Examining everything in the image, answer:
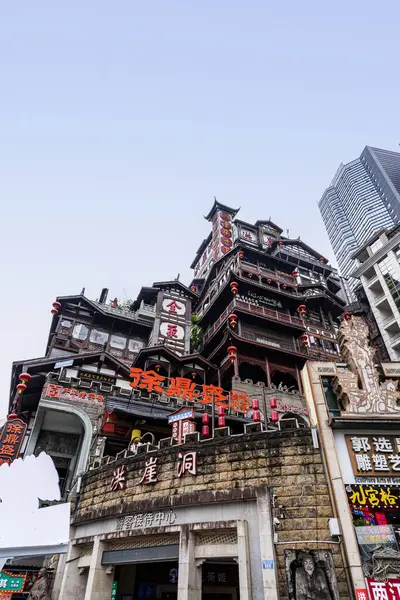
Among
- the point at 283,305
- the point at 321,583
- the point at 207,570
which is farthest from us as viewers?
the point at 283,305

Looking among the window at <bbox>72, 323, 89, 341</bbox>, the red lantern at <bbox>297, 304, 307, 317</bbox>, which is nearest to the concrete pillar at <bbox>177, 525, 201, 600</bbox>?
the window at <bbox>72, 323, 89, 341</bbox>

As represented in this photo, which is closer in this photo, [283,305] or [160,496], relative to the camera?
[160,496]

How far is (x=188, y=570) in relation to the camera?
1010 cm

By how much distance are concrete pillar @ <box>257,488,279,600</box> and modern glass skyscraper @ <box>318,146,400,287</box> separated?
74.9 meters

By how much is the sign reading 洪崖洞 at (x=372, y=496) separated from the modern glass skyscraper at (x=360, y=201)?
241 feet

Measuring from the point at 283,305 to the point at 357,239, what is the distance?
56.9m

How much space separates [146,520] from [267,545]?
4457 mm

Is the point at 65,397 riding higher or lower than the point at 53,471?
higher

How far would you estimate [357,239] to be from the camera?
270ft

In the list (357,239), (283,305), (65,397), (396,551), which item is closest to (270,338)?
(283,305)

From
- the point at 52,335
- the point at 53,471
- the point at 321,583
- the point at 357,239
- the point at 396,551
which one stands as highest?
the point at 357,239

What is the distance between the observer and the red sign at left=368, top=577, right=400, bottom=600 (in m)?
8.05

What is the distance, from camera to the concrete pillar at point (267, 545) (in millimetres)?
8875

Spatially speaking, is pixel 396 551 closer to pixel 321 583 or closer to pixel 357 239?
pixel 321 583
